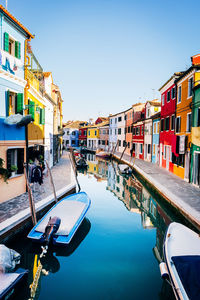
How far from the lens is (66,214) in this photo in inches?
355

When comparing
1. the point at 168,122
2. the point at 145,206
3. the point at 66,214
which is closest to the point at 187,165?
the point at 145,206

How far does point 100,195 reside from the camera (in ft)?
54.5

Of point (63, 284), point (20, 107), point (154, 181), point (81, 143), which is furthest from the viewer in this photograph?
point (81, 143)

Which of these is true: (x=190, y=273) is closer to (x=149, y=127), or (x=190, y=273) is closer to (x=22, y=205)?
(x=22, y=205)

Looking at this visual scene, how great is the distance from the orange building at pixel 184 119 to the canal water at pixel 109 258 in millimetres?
5035

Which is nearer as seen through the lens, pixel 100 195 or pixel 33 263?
pixel 33 263

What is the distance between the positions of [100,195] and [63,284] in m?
10.4

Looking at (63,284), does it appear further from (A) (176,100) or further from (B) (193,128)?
(A) (176,100)

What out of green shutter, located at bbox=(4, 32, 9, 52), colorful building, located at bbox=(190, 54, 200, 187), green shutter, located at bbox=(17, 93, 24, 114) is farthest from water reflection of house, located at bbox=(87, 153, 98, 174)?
green shutter, located at bbox=(4, 32, 9, 52)

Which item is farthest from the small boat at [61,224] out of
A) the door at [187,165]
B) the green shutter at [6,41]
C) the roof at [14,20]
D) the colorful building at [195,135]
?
the door at [187,165]

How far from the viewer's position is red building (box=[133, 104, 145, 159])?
106 feet

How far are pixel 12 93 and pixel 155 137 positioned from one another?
19361 millimetres

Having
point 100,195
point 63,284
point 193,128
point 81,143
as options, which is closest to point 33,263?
point 63,284

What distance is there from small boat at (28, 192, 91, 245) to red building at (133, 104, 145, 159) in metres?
23.3
